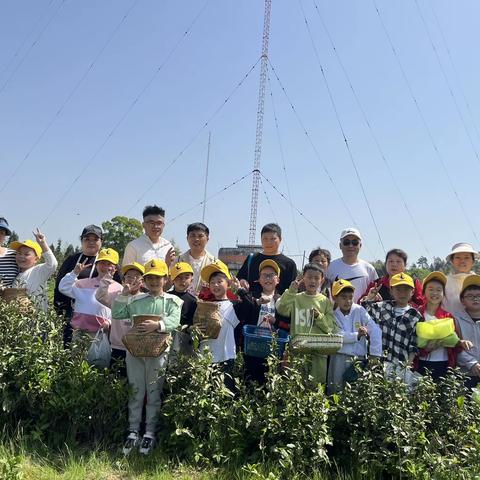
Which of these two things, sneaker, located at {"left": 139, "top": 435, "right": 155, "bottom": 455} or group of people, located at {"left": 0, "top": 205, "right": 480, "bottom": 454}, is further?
group of people, located at {"left": 0, "top": 205, "right": 480, "bottom": 454}

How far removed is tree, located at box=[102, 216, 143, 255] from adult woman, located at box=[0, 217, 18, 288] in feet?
184

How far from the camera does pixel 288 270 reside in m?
5.91

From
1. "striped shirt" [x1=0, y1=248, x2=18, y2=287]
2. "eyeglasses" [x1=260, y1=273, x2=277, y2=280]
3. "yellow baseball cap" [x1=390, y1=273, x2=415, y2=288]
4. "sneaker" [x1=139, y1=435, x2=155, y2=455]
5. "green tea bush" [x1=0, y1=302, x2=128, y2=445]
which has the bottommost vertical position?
"sneaker" [x1=139, y1=435, x2=155, y2=455]

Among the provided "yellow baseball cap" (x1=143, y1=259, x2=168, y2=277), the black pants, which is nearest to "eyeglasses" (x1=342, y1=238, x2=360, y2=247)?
the black pants

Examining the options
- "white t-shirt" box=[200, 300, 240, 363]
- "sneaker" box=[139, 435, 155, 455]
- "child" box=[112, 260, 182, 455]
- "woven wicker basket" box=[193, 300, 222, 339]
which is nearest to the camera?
"sneaker" box=[139, 435, 155, 455]

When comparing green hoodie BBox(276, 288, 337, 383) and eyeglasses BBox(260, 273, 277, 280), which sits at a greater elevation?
eyeglasses BBox(260, 273, 277, 280)

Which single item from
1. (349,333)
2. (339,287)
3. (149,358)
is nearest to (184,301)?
(149,358)

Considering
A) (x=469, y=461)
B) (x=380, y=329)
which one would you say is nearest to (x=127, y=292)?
(x=380, y=329)

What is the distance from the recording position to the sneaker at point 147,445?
4.38 metres

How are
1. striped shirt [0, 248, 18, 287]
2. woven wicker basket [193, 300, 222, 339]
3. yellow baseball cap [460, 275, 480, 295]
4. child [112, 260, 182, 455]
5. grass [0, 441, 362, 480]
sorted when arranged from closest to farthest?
grass [0, 441, 362, 480] → child [112, 260, 182, 455] → woven wicker basket [193, 300, 222, 339] → yellow baseball cap [460, 275, 480, 295] → striped shirt [0, 248, 18, 287]

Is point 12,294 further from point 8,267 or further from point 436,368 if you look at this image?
point 436,368

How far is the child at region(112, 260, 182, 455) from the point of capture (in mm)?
4508

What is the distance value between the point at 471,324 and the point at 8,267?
6005mm

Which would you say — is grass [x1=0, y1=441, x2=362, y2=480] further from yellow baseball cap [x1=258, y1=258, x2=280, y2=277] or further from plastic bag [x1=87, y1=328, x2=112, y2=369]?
yellow baseball cap [x1=258, y1=258, x2=280, y2=277]
